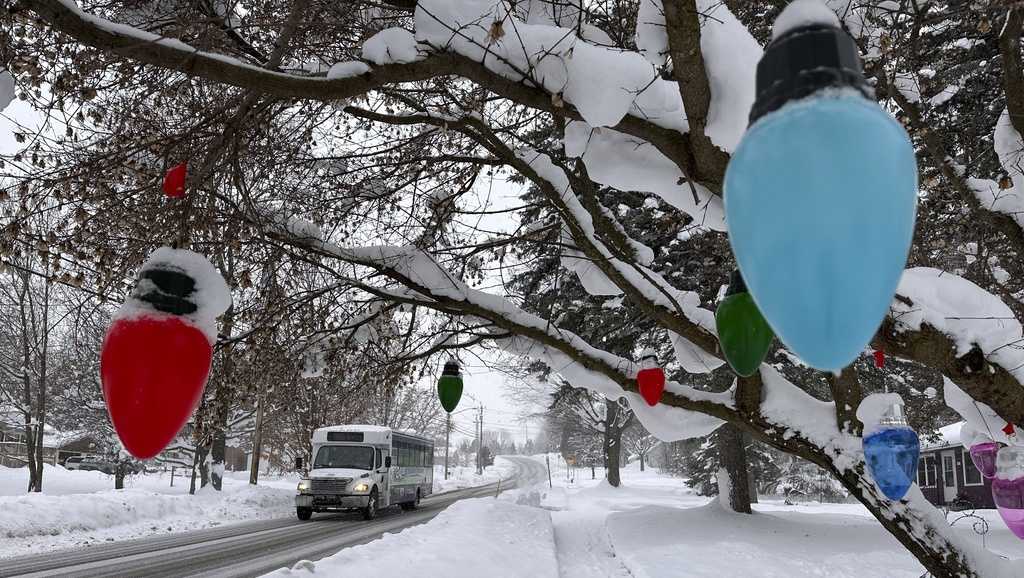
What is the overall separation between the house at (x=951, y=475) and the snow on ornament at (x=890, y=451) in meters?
24.9

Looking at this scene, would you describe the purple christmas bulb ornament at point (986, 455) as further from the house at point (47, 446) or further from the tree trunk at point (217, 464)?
the house at point (47, 446)

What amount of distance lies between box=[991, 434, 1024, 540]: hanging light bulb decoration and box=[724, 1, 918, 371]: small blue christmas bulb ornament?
16.8 ft

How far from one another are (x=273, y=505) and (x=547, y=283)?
56.4 feet

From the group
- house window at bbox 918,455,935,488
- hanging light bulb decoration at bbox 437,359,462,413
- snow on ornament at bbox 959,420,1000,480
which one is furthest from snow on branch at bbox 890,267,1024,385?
house window at bbox 918,455,935,488

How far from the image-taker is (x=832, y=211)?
0.86 metres

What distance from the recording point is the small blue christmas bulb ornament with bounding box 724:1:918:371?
0.87 meters

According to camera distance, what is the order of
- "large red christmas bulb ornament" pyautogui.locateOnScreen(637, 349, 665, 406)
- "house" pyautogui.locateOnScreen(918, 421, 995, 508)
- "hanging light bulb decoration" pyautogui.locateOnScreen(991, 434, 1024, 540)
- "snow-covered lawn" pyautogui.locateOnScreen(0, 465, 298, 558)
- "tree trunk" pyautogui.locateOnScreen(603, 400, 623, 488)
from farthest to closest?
"tree trunk" pyautogui.locateOnScreen(603, 400, 623, 488) → "house" pyautogui.locateOnScreen(918, 421, 995, 508) → "snow-covered lawn" pyautogui.locateOnScreen(0, 465, 298, 558) → "hanging light bulb decoration" pyautogui.locateOnScreen(991, 434, 1024, 540) → "large red christmas bulb ornament" pyautogui.locateOnScreen(637, 349, 665, 406)

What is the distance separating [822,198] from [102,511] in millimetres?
18970

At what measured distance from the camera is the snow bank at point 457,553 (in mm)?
7893

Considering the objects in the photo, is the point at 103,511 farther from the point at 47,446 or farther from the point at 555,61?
the point at 47,446

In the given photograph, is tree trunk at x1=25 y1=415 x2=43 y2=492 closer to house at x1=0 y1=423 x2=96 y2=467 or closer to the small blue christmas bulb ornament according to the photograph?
house at x1=0 y1=423 x2=96 y2=467

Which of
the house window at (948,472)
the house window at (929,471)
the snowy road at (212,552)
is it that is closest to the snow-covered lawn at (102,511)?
the snowy road at (212,552)

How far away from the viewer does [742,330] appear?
2439 mm

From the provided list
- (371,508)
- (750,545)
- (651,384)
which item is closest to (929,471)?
(750,545)
